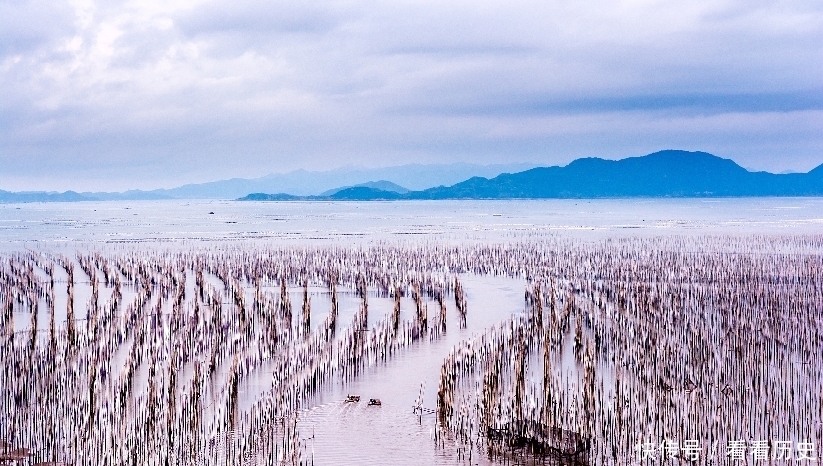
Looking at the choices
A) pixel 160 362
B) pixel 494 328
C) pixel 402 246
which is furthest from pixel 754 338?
pixel 402 246

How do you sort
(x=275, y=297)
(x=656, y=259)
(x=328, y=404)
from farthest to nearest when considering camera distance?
1. (x=656, y=259)
2. (x=275, y=297)
3. (x=328, y=404)

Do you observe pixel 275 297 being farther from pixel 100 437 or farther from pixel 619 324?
pixel 100 437

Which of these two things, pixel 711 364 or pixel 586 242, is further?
pixel 586 242

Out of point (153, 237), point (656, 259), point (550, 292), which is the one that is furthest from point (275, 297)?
point (153, 237)

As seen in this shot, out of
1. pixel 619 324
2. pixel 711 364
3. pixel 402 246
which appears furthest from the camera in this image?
pixel 402 246

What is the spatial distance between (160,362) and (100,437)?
3.18 m

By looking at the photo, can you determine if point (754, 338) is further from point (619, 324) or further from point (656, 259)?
point (656, 259)

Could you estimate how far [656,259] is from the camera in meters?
25.8

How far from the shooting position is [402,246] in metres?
32.9

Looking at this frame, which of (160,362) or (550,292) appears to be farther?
(550,292)

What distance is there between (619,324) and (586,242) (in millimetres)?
21188

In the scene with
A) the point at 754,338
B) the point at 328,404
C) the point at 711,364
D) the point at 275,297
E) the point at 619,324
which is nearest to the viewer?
the point at 328,404

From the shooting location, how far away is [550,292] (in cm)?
1859

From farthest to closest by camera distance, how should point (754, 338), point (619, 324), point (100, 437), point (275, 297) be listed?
A: point (275, 297) → point (619, 324) → point (754, 338) → point (100, 437)
